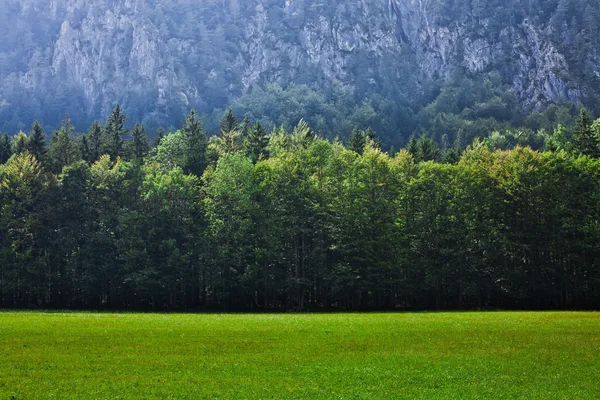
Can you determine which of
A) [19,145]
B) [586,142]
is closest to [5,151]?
[19,145]

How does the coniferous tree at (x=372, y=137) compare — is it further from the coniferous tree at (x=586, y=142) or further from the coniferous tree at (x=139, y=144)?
the coniferous tree at (x=139, y=144)

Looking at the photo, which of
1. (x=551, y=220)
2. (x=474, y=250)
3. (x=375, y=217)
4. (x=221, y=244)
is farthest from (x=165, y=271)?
(x=551, y=220)

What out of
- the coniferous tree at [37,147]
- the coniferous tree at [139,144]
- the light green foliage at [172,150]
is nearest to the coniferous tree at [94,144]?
the coniferous tree at [139,144]

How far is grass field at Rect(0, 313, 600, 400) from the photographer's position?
28.0 m

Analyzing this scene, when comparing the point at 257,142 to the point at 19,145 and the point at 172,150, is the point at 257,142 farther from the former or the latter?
the point at 19,145

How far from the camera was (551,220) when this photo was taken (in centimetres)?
9712

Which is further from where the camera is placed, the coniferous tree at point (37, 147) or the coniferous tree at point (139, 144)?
the coniferous tree at point (139, 144)

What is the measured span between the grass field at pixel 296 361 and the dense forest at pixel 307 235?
42346mm

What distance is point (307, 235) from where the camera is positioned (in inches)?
3969

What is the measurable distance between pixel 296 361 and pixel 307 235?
65482 mm

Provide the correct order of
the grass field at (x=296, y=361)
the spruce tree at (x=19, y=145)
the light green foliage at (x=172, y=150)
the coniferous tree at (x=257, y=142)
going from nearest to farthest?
the grass field at (x=296, y=361)
the spruce tree at (x=19, y=145)
the light green foliage at (x=172, y=150)
the coniferous tree at (x=257, y=142)

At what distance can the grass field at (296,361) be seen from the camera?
28.0 m

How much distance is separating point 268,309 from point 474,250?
3347 cm

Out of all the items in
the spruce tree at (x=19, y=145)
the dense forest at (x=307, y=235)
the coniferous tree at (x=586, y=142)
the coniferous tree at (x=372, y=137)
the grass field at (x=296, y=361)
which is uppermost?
the coniferous tree at (x=372, y=137)
